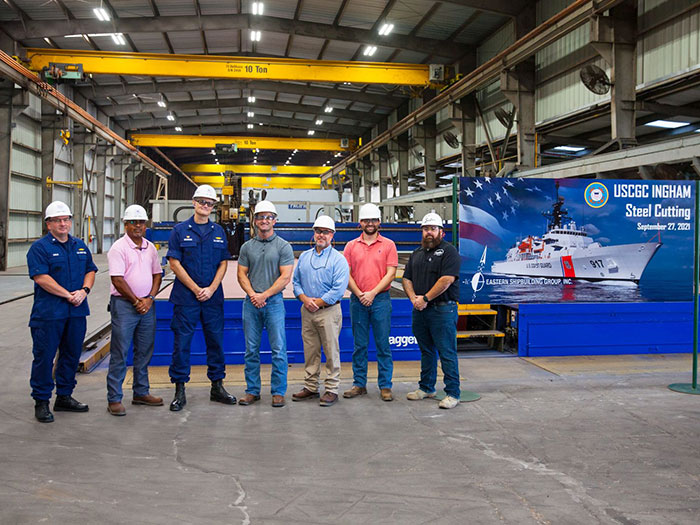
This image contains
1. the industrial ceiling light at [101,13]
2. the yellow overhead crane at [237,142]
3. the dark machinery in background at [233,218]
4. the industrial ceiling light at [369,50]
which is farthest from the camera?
the yellow overhead crane at [237,142]

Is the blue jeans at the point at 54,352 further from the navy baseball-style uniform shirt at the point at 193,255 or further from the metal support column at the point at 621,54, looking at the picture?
the metal support column at the point at 621,54

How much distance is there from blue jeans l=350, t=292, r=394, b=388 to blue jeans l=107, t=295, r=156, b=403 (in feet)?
6.08

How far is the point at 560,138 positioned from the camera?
16.7m

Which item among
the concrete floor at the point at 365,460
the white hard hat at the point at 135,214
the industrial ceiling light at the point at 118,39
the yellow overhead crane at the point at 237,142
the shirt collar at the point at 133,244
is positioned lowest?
the concrete floor at the point at 365,460

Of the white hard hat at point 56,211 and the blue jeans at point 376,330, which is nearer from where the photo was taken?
the white hard hat at point 56,211

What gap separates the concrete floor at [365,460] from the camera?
304cm

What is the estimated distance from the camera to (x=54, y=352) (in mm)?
4555

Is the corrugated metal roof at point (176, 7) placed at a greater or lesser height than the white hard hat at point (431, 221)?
greater

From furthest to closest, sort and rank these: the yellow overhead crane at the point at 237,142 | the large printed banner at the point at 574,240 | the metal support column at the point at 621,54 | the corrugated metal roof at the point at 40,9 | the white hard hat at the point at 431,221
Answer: the yellow overhead crane at the point at 237,142 < the corrugated metal roof at the point at 40,9 < the metal support column at the point at 621,54 < the large printed banner at the point at 574,240 < the white hard hat at the point at 431,221

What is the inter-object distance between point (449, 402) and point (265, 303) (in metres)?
1.85

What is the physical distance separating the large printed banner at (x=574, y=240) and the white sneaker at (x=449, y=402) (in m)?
2.12

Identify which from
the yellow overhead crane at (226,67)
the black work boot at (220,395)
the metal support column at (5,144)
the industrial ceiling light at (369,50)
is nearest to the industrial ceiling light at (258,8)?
the yellow overhead crane at (226,67)

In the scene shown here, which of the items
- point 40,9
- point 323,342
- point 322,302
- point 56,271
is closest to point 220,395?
point 323,342

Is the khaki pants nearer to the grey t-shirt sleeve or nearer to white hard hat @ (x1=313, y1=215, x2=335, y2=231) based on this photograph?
the grey t-shirt sleeve
